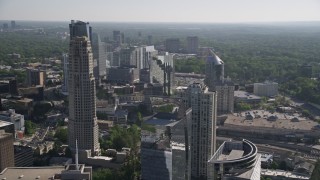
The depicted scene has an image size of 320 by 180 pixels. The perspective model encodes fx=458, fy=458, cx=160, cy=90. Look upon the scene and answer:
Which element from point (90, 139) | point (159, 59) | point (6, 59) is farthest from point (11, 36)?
point (90, 139)

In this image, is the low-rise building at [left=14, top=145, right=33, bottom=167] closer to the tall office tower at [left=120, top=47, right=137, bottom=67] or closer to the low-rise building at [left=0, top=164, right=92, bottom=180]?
the low-rise building at [left=0, top=164, right=92, bottom=180]

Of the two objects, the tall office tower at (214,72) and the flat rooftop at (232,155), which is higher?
the tall office tower at (214,72)

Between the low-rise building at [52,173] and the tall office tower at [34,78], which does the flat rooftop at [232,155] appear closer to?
the low-rise building at [52,173]

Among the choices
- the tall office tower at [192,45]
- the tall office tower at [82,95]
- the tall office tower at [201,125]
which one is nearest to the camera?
the tall office tower at [201,125]

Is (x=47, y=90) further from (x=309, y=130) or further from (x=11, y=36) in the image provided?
(x=11, y=36)

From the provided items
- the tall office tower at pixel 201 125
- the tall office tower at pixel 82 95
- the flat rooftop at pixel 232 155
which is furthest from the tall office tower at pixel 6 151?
the flat rooftop at pixel 232 155

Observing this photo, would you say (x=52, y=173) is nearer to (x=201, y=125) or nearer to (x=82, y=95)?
(x=201, y=125)

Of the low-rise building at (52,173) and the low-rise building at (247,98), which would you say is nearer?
the low-rise building at (52,173)
